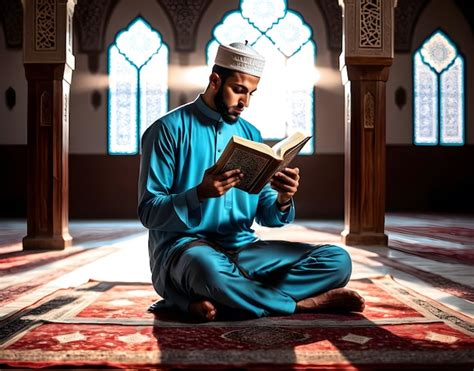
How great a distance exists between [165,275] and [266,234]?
5.23 metres

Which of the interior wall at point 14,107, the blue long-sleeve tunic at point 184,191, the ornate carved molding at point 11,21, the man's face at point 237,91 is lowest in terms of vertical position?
the blue long-sleeve tunic at point 184,191

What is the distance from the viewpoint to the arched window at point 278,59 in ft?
40.6

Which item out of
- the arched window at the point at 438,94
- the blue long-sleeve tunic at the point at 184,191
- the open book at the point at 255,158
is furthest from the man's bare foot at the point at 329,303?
the arched window at the point at 438,94

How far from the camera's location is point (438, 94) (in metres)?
12.6

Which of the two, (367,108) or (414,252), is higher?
(367,108)

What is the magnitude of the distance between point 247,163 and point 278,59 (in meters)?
10.1

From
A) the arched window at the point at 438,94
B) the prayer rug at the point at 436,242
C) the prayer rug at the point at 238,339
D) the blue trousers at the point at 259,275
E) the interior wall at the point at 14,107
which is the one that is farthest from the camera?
the arched window at the point at 438,94

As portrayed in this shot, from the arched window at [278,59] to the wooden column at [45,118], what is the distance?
6.16 metres

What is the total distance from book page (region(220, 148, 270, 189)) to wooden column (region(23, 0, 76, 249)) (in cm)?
420

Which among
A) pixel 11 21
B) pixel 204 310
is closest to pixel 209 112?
pixel 204 310

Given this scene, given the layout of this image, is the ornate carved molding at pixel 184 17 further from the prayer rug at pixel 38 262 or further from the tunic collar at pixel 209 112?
the tunic collar at pixel 209 112

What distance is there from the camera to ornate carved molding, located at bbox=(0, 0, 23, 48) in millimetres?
12336

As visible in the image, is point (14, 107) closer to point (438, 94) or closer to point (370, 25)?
point (370, 25)

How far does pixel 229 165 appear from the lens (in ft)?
8.47
